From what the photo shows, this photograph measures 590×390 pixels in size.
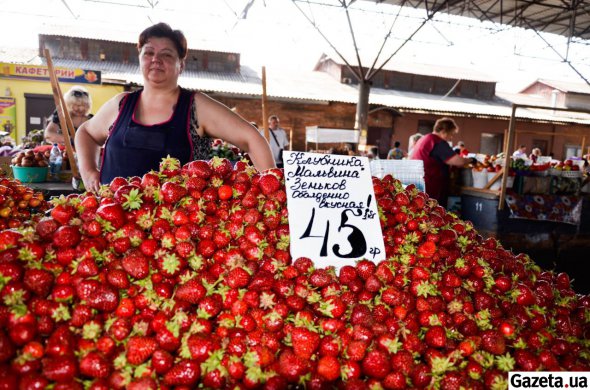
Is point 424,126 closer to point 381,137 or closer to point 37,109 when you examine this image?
point 381,137

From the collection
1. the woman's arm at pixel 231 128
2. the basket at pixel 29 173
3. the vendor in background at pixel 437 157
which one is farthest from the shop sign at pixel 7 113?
the woman's arm at pixel 231 128

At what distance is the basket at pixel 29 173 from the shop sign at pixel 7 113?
10.9 meters

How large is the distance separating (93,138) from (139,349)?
1.82 meters

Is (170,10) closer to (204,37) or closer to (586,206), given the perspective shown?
(204,37)

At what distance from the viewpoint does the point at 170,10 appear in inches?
596

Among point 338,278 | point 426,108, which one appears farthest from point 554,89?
point 338,278

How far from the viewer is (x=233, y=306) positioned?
130 centimetres

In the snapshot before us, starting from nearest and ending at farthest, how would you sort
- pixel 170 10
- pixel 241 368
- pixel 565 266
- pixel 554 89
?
pixel 241 368 < pixel 565 266 < pixel 170 10 < pixel 554 89

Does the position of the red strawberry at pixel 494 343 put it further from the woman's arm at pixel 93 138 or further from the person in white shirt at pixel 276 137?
the person in white shirt at pixel 276 137

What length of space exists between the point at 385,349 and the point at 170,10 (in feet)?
53.4

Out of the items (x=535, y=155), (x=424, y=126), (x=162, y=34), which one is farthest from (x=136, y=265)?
(x=424, y=126)

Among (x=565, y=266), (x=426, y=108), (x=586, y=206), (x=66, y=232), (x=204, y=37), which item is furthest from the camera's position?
(x=204, y=37)

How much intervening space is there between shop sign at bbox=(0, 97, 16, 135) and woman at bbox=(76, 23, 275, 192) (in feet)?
42.6

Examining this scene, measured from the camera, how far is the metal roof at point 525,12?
13720mm
